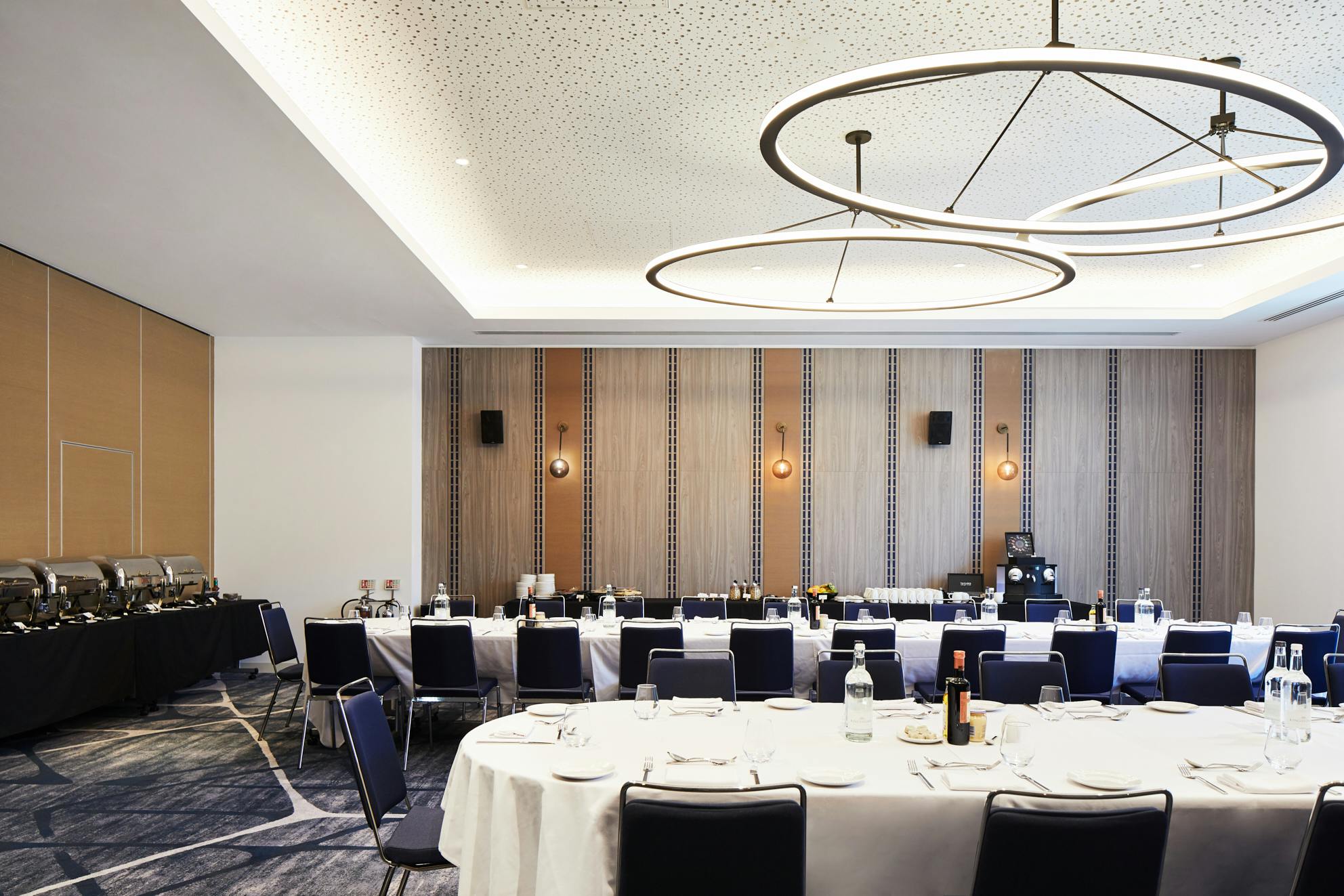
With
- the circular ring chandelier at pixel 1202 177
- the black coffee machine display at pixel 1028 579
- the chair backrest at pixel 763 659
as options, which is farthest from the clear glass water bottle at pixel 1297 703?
the black coffee machine display at pixel 1028 579

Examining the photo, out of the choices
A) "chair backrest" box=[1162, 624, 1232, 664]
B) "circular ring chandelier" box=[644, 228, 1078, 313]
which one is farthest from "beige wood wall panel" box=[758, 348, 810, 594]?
"chair backrest" box=[1162, 624, 1232, 664]

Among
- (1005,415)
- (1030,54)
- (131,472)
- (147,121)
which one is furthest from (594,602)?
(1030,54)

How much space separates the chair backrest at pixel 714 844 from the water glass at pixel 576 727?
85 cm

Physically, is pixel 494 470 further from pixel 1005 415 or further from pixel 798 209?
pixel 1005 415

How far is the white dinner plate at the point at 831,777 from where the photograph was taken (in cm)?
261

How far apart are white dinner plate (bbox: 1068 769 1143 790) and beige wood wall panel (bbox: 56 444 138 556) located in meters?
7.81

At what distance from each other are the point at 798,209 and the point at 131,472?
665cm

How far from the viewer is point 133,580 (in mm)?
7426

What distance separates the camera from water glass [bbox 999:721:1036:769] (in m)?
2.83

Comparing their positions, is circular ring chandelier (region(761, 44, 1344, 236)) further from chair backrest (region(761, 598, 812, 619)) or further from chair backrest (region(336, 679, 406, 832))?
chair backrest (region(761, 598, 812, 619))

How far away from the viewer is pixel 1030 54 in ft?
8.49

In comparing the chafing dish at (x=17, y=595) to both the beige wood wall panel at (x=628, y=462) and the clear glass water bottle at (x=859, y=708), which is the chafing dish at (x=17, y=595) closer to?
the beige wood wall panel at (x=628, y=462)

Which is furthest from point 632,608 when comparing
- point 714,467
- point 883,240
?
point 883,240

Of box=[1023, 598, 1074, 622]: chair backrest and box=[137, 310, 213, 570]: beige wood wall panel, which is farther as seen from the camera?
box=[137, 310, 213, 570]: beige wood wall panel
